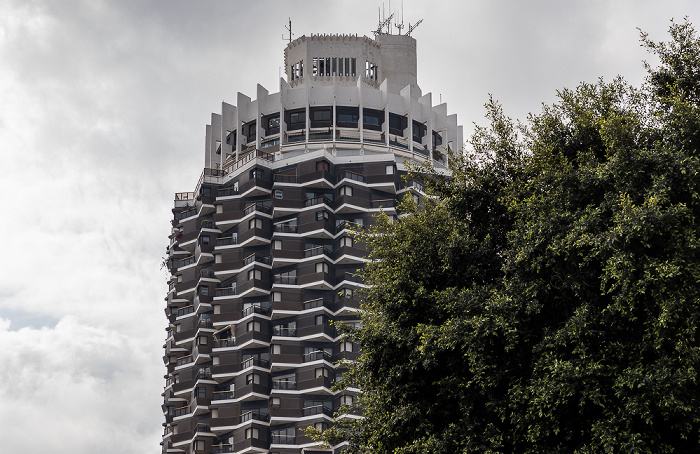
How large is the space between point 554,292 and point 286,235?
81.6 metres

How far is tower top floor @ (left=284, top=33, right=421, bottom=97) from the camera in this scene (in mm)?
128375

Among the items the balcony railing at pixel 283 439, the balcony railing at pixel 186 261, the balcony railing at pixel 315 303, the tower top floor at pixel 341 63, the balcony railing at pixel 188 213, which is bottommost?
the balcony railing at pixel 283 439

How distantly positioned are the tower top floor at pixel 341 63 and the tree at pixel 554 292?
9047 centimetres

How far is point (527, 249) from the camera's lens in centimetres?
3300

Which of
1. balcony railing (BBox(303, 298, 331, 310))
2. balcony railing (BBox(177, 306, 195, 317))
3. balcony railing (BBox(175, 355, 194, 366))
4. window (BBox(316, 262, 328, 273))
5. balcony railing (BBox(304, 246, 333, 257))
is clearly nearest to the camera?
balcony railing (BBox(303, 298, 331, 310))

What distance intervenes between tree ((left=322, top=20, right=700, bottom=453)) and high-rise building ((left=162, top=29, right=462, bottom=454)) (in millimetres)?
64035

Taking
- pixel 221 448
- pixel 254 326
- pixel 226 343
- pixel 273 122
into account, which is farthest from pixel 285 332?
pixel 273 122

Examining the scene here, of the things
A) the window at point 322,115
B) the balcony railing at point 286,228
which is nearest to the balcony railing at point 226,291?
the balcony railing at point 286,228

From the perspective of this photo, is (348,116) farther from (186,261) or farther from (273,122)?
(186,261)

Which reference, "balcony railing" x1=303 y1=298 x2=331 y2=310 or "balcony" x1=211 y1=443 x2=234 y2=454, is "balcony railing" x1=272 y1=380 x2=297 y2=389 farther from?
"balcony railing" x1=303 y1=298 x2=331 y2=310

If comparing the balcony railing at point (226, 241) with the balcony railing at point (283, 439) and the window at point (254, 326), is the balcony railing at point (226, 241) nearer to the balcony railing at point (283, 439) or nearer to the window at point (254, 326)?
the window at point (254, 326)

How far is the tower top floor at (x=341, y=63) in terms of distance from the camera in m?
128

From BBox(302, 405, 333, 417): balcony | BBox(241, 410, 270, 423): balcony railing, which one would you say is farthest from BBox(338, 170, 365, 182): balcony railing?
BBox(241, 410, 270, 423): balcony railing

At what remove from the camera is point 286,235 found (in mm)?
113875
